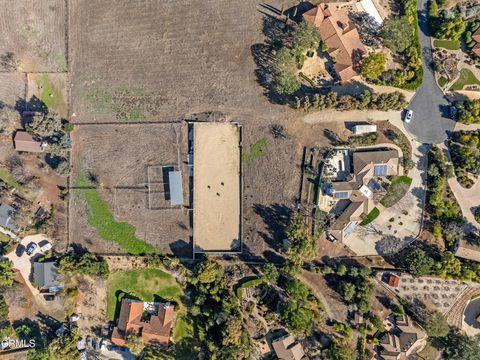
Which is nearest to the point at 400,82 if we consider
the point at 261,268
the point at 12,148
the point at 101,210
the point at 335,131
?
the point at 335,131

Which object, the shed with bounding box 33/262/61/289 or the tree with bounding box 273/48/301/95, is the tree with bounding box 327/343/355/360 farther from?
the shed with bounding box 33/262/61/289

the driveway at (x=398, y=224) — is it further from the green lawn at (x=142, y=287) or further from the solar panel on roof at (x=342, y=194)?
the green lawn at (x=142, y=287)

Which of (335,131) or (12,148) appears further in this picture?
(12,148)

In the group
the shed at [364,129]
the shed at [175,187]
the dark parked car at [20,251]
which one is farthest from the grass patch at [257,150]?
the dark parked car at [20,251]

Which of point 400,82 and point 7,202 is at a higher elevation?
point 400,82

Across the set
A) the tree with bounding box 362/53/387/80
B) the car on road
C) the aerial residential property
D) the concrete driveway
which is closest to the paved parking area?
the aerial residential property

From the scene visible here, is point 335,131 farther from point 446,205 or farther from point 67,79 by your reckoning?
point 67,79

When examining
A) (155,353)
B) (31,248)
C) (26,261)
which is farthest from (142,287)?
(26,261)
